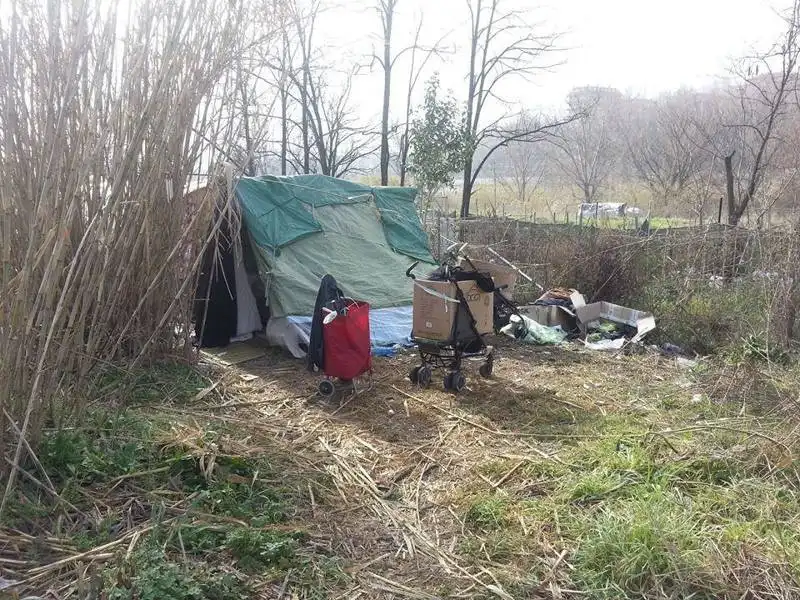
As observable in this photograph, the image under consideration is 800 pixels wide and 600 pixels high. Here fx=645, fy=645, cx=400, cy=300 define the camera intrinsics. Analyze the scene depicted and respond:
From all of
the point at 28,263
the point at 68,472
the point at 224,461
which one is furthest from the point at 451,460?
the point at 28,263

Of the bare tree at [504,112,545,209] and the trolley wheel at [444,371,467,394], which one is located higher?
the bare tree at [504,112,545,209]

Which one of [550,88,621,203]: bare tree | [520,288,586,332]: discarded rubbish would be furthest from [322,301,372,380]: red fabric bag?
[550,88,621,203]: bare tree

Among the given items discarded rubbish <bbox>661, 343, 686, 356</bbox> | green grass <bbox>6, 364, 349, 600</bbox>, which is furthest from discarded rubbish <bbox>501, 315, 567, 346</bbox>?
green grass <bbox>6, 364, 349, 600</bbox>

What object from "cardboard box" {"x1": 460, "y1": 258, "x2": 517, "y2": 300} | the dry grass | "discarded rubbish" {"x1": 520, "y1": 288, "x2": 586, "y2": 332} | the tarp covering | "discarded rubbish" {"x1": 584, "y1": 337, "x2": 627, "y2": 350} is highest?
the tarp covering

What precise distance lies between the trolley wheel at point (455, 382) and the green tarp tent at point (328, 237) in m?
1.92

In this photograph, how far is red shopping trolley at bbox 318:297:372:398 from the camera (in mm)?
4938

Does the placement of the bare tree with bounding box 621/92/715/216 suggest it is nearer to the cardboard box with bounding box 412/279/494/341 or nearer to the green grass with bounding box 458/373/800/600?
the cardboard box with bounding box 412/279/494/341

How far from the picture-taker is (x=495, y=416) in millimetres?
4844

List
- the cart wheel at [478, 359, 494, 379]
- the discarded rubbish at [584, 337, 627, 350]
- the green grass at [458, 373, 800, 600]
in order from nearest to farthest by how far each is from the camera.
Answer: the green grass at [458, 373, 800, 600]
the cart wheel at [478, 359, 494, 379]
the discarded rubbish at [584, 337, 627, 350]

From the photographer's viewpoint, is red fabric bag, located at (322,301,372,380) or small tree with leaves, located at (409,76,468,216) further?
small tree with leaves, located at (409,76,468,216)

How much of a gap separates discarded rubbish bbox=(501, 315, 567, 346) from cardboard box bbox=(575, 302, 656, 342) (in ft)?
1.11

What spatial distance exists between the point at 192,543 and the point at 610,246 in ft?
22.4

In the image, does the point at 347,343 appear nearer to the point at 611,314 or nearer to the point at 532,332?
the point at 532,332

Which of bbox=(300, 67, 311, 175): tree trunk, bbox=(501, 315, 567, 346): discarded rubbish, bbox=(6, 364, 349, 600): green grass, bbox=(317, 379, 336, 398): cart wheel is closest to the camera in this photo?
bbox=(6, 364, 349, 600): green grass
